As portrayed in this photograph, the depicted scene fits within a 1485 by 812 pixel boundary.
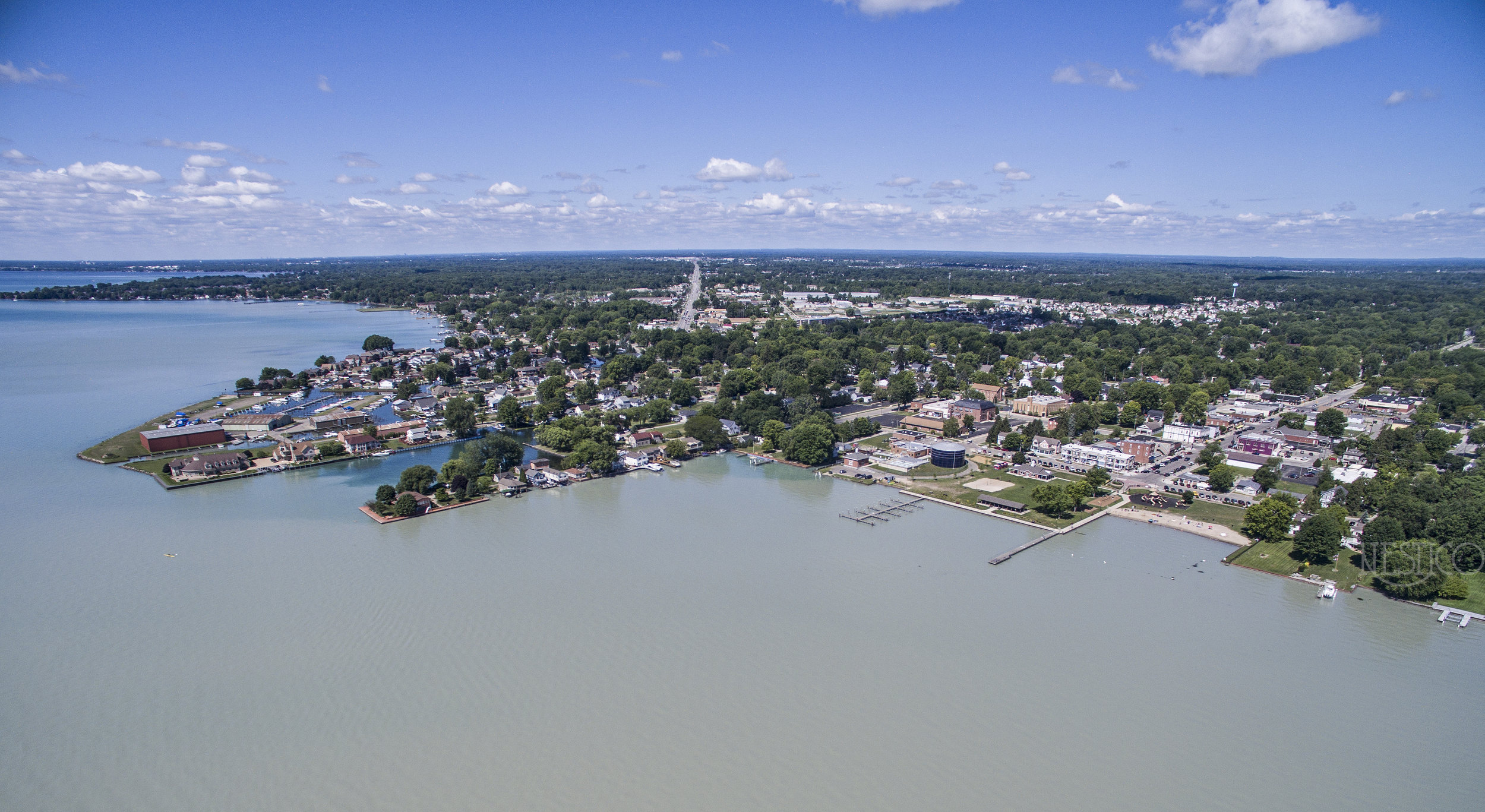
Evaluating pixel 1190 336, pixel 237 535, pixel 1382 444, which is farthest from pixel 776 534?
pixel 1190 336

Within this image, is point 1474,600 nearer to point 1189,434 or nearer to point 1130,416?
point 1189,434

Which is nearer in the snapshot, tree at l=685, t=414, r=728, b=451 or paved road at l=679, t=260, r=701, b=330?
tree at l=685, t=414, r=728, b=451

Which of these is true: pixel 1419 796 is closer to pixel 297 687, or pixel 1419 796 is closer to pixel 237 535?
pixel 297 687

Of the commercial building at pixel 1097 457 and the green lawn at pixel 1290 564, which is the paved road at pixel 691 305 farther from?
the green lawn at pixel 1290 564

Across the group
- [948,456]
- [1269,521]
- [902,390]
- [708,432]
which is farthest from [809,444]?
[1269,521]

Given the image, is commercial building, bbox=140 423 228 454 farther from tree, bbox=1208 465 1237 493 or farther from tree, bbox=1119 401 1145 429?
tree, bbox=1119 401 1145 429

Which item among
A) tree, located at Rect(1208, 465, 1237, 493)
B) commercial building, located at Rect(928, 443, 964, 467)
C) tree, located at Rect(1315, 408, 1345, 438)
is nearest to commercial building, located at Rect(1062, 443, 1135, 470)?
tree, located at Rect(1208, 465, 1237, 493)

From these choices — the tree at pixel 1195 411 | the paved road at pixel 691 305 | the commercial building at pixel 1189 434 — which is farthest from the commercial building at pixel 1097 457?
the paved road at pixel 691 305

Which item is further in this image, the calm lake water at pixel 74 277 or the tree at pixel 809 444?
the calm lake water at pixel 74 277
